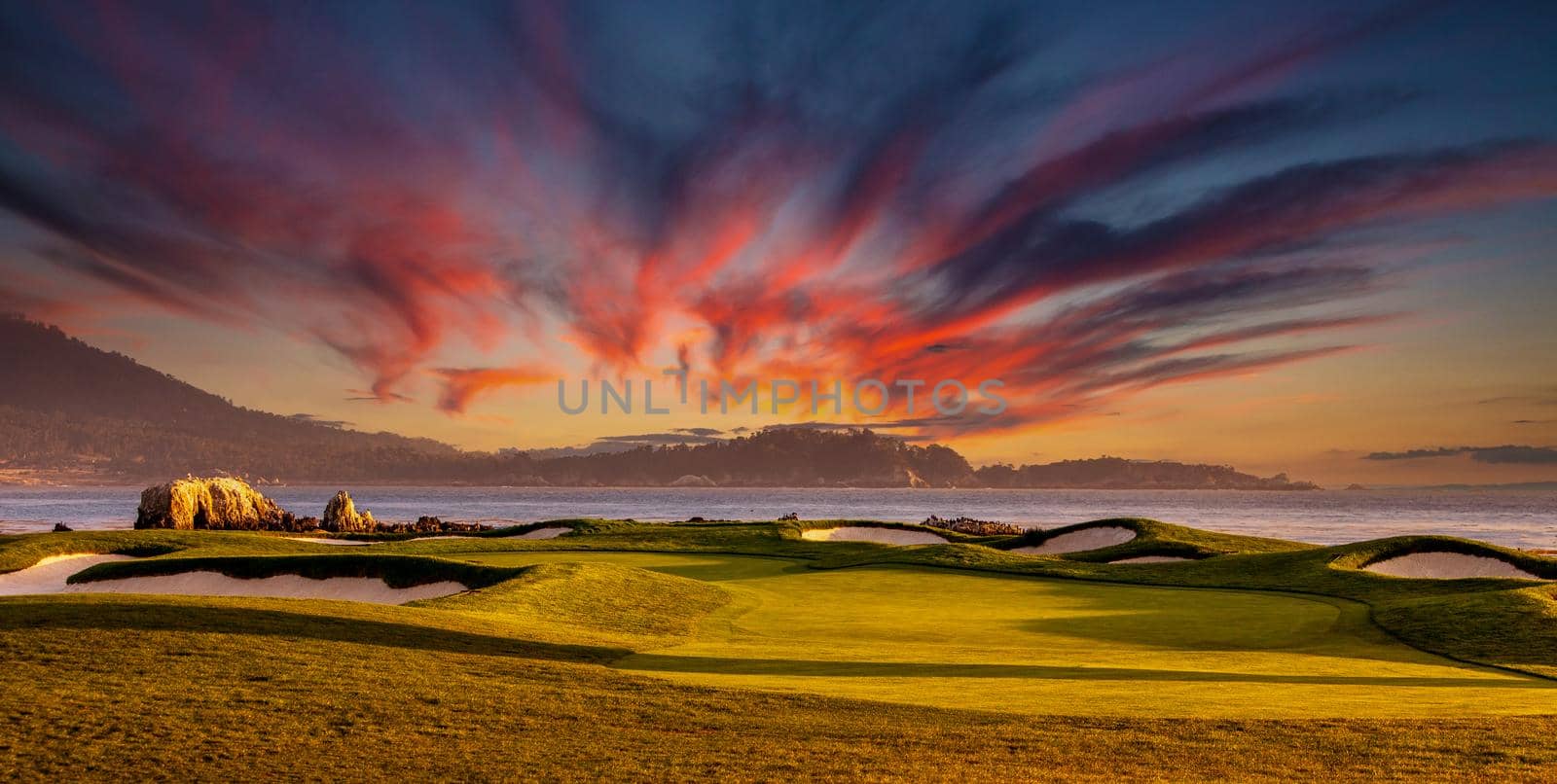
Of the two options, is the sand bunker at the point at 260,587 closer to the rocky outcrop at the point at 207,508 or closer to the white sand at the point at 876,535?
the white sand at the point at 876,535

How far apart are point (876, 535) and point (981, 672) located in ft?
115

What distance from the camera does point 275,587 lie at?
2220cm

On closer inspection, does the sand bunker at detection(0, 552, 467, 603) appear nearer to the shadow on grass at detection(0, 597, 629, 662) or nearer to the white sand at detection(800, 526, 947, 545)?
the shadow on grass at detection(0, 597, 629, 662)

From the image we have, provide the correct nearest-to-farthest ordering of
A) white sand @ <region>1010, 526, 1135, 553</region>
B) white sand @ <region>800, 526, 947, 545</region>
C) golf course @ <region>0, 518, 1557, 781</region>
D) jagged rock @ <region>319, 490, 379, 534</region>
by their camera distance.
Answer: golf course @ <region>0, 518, 1557, 781</region> → white sand @ <region>1010, 526, 1135, 553</region> → white sand @ <region>800, 526, 947, 545</region> → jagged rock @ <region>319, 490, 379, 534</region>

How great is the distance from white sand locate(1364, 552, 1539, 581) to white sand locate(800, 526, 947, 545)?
20094 millimetres

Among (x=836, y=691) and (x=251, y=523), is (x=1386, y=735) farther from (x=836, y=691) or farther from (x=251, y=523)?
(x=251, y=523)

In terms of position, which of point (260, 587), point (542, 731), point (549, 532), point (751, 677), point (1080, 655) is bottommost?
point (1080, 655)

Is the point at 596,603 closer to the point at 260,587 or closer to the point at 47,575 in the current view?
the point at 260,587

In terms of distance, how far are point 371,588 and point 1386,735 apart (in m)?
20.3

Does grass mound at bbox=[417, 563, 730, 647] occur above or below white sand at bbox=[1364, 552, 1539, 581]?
above

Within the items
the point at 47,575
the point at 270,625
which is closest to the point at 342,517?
the point at 47,575

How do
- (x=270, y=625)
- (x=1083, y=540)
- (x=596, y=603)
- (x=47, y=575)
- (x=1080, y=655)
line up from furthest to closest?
(x=1083, y=540) < (x=47, y=575) < (x=596, y=603) < (x=1080, y=655) < (x=270, y=625)

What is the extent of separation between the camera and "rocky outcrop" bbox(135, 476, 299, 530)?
47344 mm

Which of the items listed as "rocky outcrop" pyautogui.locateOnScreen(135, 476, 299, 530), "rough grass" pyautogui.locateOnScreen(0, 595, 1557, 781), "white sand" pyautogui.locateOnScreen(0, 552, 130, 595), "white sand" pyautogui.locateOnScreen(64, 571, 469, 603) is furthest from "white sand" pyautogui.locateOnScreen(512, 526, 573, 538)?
"rough grass" pyautogui.locateOnScreen(0, 595, 1557, 781)
